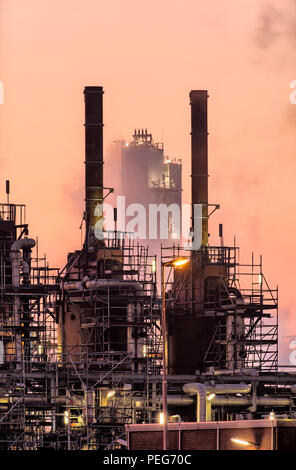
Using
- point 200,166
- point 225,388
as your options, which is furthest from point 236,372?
point 200,166

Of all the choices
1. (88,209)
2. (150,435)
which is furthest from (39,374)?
(150,435)

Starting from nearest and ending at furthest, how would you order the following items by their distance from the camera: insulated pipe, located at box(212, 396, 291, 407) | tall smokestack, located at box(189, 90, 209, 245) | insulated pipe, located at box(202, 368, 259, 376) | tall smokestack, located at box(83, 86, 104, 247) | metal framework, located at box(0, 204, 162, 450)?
metal framework, located at box(0, 204, 162, 450) < insulated pipe, located at box(212, 396, 291, 407) < insulated pipe, located at box(202, 368, 259, 376) < tall smokestack, located at box(83, 86, 104, 247) < tall smokestack, located at box(189, 90, 209, 245)

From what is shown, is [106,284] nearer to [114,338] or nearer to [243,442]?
[114,338]

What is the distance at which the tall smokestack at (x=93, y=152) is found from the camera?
7331 cm

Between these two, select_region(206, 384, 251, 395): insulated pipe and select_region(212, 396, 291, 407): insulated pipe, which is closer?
select_region(206, 384, 251, 395): insulated pipe

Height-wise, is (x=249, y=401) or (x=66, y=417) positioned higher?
(x=249, y=401)

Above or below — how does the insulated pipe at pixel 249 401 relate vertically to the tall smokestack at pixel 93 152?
below

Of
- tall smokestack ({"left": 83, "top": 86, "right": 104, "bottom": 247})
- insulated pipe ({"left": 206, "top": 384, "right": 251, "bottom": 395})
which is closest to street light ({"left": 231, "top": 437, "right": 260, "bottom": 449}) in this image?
insulated pipe ({"left": 206, "top": 384, "right": 251, "bottom": 395})

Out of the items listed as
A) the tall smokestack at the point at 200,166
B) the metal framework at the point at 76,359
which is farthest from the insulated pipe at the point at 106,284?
the tall smokestack at the point at 200,166

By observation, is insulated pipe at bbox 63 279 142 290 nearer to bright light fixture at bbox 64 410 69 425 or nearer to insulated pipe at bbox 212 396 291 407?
insulated pipe at bbox 212 396 291 407

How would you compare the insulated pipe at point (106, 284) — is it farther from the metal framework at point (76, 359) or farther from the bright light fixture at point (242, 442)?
the bright light fixture at point (242, 442)

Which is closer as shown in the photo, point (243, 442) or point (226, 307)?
point (243, 442)

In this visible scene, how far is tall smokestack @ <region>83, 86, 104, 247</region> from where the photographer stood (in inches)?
2886

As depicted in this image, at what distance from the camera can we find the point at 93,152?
2913 inches
